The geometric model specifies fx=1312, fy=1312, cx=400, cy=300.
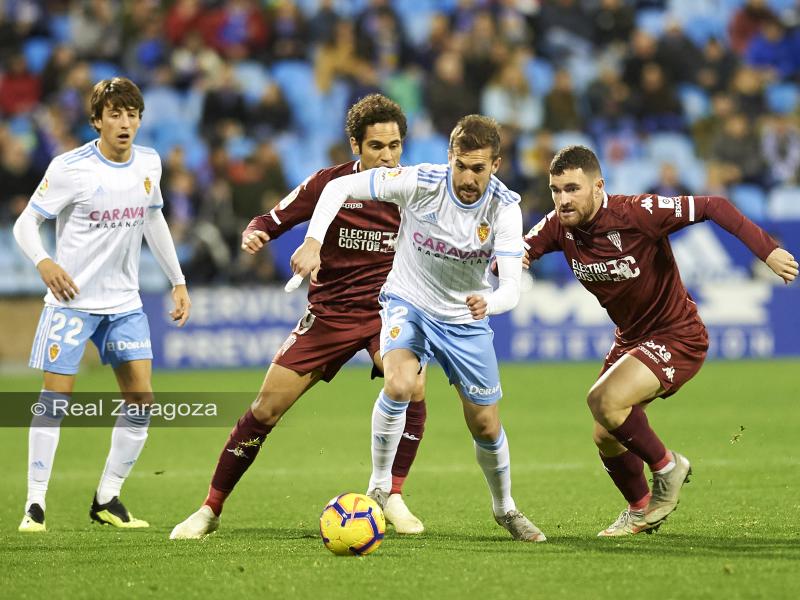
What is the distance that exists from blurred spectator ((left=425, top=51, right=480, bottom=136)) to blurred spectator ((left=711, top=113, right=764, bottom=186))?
3.62 meters

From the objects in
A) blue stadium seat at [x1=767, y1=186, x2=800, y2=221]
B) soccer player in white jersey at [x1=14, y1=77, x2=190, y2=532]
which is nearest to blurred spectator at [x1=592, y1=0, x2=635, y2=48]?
blue stadium seat at [x1=767, y1=186, x2=800, y2=221]

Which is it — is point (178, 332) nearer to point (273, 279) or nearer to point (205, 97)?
point (273, 279)

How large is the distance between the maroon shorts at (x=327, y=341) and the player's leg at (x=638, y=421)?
1.35m

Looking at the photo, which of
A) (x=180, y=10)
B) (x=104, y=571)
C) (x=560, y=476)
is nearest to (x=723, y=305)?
(x=560, y=476)

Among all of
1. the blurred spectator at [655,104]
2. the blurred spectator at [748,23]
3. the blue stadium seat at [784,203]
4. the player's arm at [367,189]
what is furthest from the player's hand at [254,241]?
the blurred spectator at [748,23]

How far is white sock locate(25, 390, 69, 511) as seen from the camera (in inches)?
290

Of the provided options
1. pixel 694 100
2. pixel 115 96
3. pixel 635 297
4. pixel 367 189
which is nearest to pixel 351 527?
pixel 367 189

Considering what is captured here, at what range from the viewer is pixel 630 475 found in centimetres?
689

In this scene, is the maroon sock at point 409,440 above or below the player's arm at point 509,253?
below

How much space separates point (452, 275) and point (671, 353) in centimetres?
121

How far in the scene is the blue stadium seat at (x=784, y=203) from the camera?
18.5m

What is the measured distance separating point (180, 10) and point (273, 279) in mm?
5989

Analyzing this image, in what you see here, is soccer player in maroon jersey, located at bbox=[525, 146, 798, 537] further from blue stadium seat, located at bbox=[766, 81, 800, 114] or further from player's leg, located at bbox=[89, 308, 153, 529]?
blue stadium seat, located at bbox=[766, 81, 800, 114]

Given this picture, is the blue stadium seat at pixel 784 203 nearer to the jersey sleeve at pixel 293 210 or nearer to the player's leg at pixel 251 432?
the jersey sleeve at pixel 293 210
